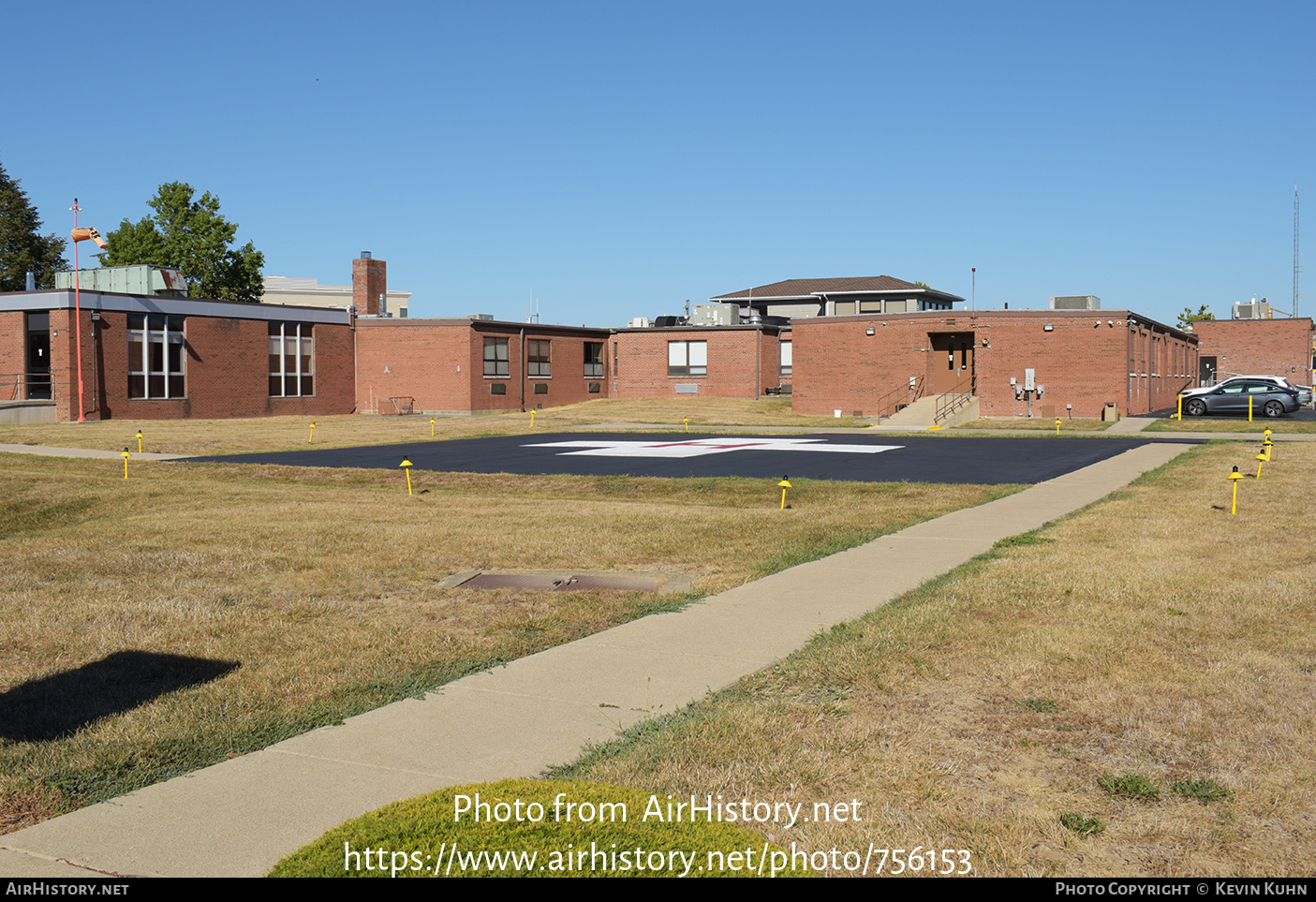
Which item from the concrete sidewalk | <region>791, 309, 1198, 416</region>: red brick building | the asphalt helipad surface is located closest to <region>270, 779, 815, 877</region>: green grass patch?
the concrete sidewalk

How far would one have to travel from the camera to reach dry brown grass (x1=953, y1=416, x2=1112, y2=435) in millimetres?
39469

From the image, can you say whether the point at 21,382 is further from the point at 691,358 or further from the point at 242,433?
the point at 691,358

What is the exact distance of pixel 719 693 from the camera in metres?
6.88

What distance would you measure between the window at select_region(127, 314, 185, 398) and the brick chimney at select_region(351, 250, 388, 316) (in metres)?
12.6

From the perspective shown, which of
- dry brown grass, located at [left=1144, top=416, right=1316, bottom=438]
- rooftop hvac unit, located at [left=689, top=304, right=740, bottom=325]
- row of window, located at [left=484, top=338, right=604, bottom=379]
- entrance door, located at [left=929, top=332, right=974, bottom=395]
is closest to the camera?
dry brown grass, located at [left=1144, top=416, right=1316, bottom=438]

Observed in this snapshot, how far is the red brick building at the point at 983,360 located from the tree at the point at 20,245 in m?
59.3

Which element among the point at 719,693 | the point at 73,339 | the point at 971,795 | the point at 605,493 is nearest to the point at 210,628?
the point at 719,693

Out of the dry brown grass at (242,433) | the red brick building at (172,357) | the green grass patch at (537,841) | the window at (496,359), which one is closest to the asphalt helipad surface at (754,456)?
the dry brown grass at (242,433)

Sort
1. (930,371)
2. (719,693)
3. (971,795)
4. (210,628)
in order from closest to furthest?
(971,795)
(719,693)
(210,628)
(930,371)

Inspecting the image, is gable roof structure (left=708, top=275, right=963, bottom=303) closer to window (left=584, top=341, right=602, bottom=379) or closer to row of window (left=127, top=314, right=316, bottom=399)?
window (left=584, top=341, right=602, bottom=379)

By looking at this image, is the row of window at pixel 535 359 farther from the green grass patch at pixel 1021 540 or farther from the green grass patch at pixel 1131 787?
the green grass patch at pixel 1131 787

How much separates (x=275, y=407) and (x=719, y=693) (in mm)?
49508

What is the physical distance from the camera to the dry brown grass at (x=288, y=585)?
6.29 m

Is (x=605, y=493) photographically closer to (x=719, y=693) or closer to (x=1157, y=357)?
(x=719, y=693)
